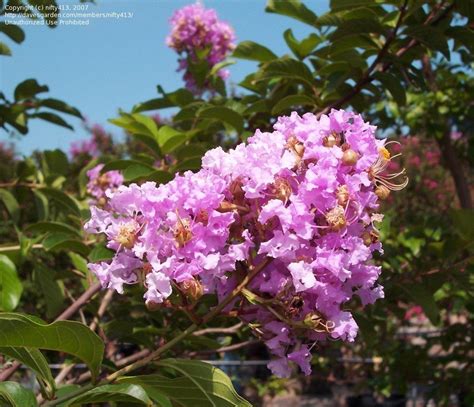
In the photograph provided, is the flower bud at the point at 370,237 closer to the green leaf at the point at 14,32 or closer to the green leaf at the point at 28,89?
the green leaf at the point at 14,32

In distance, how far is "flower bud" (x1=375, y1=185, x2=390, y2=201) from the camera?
82 cm

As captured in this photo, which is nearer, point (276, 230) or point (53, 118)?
point (276, 230)

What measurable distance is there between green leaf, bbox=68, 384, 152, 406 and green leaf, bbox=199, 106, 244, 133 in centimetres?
83

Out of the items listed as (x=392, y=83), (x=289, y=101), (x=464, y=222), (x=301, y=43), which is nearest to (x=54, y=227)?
(x=289, y=101)

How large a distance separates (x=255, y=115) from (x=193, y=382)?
3.61ft

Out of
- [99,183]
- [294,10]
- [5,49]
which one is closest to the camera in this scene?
[294,10]

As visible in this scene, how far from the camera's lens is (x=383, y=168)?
33.1 inches

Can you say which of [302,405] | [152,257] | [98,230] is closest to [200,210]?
[152,257]

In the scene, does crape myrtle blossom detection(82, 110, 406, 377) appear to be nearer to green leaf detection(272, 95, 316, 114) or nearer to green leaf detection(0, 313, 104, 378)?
green leaf detection(0, 313, 104, 378)

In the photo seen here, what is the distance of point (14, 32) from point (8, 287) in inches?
28.1

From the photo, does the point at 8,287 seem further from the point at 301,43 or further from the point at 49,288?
the point at 301,43

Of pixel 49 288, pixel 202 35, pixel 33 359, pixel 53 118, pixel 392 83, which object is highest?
pixel 202 35

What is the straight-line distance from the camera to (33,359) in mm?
787

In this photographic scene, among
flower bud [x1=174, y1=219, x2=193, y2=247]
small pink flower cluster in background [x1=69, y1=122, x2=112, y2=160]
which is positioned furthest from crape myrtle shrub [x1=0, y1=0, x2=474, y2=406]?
small pink flower cluster in background [x1=69, y1=122, x2=112, y2=160]
